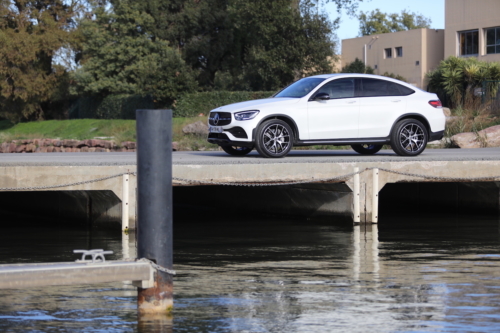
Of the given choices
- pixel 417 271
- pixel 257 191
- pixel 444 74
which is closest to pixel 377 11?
pixel 444 74

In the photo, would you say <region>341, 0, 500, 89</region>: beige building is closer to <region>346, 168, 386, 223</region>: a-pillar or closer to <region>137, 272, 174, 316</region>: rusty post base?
<region>346, 168, 386, 223</region>: a-pillar

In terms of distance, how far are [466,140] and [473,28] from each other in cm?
2897

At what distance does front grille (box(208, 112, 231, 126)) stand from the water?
2327 millimetres

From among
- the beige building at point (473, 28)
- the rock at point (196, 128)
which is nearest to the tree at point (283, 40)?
the beige building at point (473, 28)

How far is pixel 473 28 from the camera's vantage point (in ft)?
164

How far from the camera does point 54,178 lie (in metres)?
11.7

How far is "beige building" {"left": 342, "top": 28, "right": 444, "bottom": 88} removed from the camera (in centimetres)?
5600

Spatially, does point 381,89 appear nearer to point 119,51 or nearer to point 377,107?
point 377,107

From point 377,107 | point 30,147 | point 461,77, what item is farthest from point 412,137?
point 461,77

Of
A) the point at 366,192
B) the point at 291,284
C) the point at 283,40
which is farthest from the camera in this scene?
the point at 283,40

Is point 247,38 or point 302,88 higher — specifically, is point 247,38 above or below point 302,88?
above

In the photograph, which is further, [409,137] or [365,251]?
[409,137]

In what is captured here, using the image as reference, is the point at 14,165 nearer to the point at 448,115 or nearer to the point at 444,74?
the point at 448,115

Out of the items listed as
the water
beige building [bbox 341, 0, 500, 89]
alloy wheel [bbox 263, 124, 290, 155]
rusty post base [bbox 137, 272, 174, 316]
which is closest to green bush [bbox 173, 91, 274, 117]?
beige building [bbox 341, 0, 500, 89]
